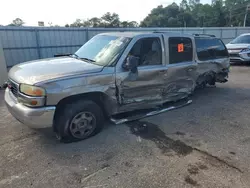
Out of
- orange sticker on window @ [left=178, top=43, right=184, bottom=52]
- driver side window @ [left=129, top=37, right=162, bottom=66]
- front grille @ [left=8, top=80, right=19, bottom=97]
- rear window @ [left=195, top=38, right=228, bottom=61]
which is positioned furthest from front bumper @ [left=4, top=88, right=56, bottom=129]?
rear window @ [left=195, top=38, right=228, bottom=61]

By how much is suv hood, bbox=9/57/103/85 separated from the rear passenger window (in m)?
1.76

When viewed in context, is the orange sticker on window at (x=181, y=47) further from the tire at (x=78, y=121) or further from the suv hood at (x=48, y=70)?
the tire at (x=78, y=121)

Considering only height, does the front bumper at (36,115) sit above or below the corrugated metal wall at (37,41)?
below

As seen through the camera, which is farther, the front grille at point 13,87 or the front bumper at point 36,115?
the front grille at point 13,87

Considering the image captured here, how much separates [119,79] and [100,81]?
381 mm

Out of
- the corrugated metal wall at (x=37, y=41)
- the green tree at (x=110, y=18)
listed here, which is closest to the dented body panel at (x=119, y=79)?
the corrugated metal wall at (x=37, y=41)

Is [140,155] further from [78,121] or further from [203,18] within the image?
[203,18]

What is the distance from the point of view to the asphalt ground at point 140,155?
8.83ft

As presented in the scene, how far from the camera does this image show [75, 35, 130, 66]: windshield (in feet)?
12.6

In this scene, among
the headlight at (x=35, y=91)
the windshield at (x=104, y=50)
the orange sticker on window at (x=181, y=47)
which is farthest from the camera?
the orange sticker on window at (x=181, y=47)

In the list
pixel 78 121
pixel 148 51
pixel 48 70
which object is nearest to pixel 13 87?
pixel 48 70

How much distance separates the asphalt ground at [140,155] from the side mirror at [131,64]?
115 cm

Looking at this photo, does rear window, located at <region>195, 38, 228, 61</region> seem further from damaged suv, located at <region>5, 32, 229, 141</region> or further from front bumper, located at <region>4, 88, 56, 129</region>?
front bumper, located at <region>4, 88, 56, 129</region>

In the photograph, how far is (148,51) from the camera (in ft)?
13.8
